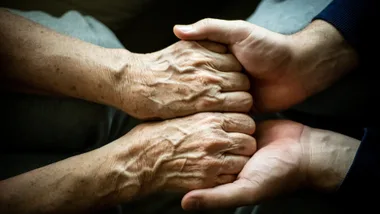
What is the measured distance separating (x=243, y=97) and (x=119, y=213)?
44cm

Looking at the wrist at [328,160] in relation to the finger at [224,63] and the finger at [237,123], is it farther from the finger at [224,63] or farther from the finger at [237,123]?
the finger at [224,63]

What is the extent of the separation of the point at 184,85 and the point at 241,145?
200mm

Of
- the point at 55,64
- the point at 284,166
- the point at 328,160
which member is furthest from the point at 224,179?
the point at 55,64

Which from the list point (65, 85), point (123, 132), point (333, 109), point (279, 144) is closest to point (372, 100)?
point (333, 109)

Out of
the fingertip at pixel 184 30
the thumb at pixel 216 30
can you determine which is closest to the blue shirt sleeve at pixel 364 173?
the thumb at pixel 216 30

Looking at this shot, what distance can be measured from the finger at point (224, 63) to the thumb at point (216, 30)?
0.05 meters

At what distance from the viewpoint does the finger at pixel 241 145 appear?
3.11 ft

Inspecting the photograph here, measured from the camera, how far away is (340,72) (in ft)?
3.43

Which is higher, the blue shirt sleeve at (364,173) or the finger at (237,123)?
the finger at (237,123)

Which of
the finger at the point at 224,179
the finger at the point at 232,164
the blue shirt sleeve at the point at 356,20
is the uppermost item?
the blue shirt sleeve at the point at 356,20

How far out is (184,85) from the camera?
3.14 ft

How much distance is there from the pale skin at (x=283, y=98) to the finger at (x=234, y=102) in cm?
8

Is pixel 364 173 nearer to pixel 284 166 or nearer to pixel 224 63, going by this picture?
pixel 284 166

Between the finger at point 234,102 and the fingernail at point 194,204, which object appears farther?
the finger at point 234,102
